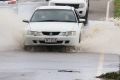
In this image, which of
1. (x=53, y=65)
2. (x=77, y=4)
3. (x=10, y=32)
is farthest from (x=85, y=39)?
(x=77, y=4)

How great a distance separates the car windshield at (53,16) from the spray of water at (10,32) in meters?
1.03

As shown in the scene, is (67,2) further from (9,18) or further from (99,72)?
(99,72)

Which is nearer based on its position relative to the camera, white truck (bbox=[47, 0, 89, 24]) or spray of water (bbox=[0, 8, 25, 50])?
spray of water (bbox=[0, 8, 25, 50])

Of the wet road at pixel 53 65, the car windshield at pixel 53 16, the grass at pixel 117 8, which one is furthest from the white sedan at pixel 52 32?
the grass at pixel 117 8

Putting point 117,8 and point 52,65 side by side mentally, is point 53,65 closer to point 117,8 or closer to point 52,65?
point 52,65

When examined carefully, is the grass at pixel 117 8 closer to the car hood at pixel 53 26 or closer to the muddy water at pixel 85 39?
the muddy water at pixel 85 39

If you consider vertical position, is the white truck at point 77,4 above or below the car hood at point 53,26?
below

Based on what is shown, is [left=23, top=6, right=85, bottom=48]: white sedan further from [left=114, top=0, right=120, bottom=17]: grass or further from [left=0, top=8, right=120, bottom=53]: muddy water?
[left=114, top=0, right=120, bottom=17]: grass

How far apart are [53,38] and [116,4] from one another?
2941 centimetres

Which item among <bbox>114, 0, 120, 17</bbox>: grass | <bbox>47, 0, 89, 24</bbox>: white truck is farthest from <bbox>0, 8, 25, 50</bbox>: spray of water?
<bbox>114, 0, 120, 17</bbox>: grass

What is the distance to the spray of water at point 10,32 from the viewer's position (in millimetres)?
22227

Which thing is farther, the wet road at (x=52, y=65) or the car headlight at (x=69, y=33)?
the car headlight at (x=69, y=33)

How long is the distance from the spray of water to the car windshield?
103 centimetres

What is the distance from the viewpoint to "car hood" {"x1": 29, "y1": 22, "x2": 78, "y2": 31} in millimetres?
20859
